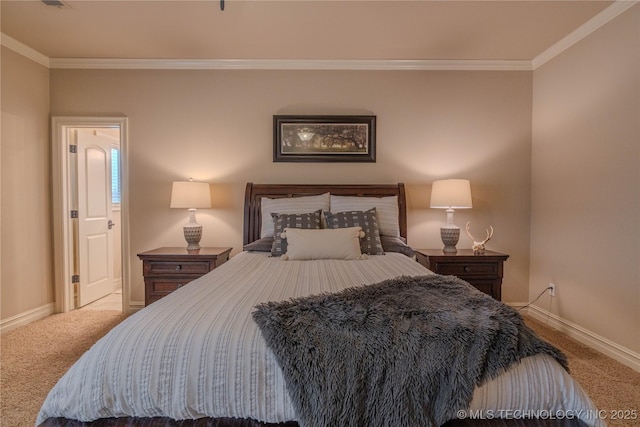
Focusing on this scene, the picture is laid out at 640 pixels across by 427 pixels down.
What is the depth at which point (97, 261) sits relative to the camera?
143 inches

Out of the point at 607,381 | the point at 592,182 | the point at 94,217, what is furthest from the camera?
the point at 94,217

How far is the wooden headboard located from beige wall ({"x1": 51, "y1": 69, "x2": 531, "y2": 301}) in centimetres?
13

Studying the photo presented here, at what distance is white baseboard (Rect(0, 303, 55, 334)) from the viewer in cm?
272

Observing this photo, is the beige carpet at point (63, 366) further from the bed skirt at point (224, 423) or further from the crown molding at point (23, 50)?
the crown molding at point (23, 50)

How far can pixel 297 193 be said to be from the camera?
3.12 m

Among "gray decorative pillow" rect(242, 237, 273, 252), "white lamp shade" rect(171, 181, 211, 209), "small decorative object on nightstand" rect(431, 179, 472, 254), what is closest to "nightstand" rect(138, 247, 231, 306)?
"gray decorative pillow" rect(242, 237, 273, 252)

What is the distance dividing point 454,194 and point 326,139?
138cm

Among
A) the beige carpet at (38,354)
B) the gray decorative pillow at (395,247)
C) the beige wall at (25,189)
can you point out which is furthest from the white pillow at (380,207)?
the beige wall at (25,189)

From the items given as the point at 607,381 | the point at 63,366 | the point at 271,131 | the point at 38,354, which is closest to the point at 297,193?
the point at 271,131

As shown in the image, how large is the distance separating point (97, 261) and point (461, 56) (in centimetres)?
465

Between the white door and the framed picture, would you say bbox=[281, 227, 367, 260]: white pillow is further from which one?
the white door

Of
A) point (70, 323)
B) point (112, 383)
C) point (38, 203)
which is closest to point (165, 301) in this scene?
point (112, 383)

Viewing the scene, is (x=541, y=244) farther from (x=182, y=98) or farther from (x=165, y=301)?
(x=182, y=98)

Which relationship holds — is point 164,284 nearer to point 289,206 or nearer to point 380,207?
point 289,206
